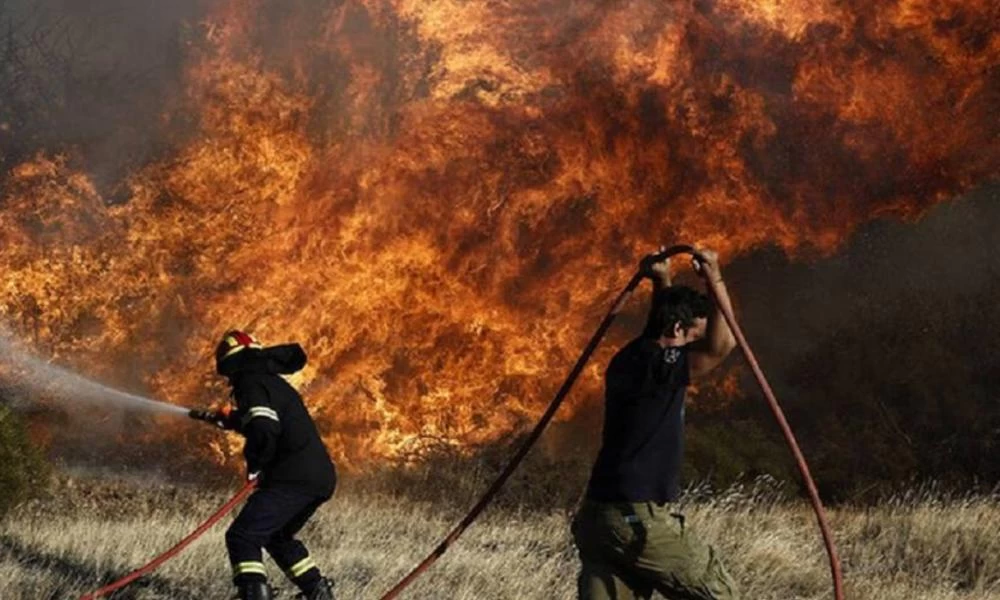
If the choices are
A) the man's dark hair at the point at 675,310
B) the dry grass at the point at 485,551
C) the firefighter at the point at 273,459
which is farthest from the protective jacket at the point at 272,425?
the man's dark hair at the point at 675,310

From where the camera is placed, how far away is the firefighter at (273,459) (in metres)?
5.96

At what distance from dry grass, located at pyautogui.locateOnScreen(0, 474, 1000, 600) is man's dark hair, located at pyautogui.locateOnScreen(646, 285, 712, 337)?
2.81 meters

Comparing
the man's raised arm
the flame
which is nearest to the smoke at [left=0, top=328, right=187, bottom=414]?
the flame

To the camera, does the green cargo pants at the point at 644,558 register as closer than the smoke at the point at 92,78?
Yes

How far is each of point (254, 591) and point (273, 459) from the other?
743 mm

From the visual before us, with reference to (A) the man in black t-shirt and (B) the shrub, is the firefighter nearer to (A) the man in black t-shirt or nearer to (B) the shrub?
(A) the man in black t-shirt

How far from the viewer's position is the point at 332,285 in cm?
1527

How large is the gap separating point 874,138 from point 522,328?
26.6 ft

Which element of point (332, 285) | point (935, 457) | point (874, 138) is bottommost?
point (935, 457)

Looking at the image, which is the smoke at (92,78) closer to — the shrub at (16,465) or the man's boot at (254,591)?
the shrub at (16,465)

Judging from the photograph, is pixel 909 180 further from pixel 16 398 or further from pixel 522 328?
pixel 16 398

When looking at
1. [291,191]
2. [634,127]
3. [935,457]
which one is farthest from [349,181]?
[935,457]

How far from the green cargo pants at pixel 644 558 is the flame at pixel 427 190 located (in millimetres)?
10674

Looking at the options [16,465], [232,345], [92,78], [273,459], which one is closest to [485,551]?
[273,459]
